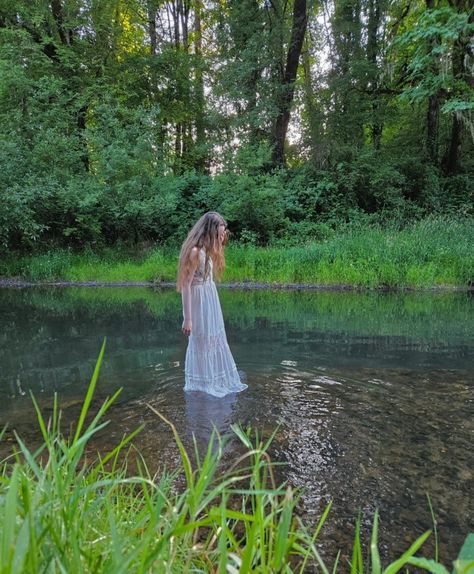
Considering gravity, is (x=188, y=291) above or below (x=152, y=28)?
below

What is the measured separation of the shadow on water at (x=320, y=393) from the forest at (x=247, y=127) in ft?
23.4

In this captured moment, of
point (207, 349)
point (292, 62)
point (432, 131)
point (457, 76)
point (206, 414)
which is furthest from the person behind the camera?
point (432, 131)

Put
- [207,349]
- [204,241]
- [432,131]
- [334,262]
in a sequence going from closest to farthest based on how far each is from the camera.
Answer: [204,241], [207,349], [334,262], [432,131]

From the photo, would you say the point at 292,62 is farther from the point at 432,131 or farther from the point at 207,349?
the point at 207,349

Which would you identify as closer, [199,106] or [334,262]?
[334,262]

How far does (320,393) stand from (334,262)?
9.01 metres

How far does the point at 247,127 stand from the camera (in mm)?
18766

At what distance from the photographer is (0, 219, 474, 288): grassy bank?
40.7 feet

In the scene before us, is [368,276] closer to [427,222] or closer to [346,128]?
[427,222]

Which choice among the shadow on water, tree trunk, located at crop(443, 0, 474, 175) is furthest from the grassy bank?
tree trunk, located at crop(443, 0, 474, 175)

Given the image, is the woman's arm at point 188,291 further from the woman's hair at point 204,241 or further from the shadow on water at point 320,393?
the shadow on water at point 320,393

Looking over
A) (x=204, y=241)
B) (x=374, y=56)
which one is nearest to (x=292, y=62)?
(x=374, y=56)

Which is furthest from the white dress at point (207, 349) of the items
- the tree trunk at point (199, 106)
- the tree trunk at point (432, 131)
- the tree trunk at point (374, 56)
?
the tree trunk at point (432, 131)

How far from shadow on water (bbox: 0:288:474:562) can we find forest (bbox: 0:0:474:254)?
7132mm
